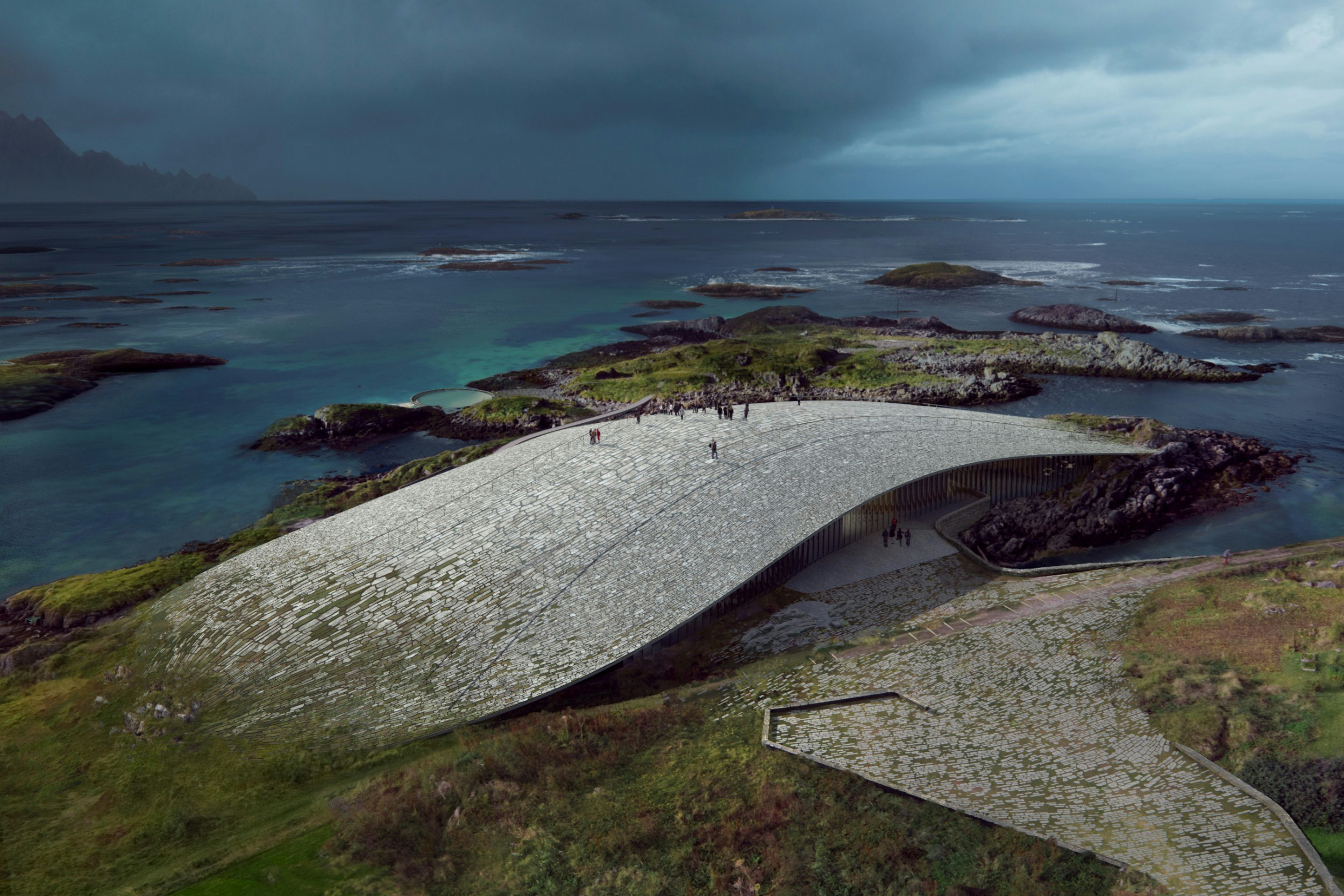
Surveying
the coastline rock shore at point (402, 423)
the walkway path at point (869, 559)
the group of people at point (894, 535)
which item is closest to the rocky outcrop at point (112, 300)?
the coastline rock shore at point (402, 423)

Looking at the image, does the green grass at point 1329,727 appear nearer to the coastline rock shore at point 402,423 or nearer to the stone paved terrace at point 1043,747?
the stone paved terrace at point 1043,747

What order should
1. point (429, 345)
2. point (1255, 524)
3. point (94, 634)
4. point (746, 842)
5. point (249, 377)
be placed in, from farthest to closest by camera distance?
point (429, 345)
point (249, 377)
point (1255, 524)
point (94, 634)
point (746, 842)

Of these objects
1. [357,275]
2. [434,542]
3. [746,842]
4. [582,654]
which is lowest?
[746,842]

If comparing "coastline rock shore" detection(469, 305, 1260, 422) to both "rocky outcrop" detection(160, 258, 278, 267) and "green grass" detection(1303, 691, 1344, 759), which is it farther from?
"rocky outcrop" detection(160, 258, 278, 267)

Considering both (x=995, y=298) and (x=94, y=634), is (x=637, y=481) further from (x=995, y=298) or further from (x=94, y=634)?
(x=995, y=298)

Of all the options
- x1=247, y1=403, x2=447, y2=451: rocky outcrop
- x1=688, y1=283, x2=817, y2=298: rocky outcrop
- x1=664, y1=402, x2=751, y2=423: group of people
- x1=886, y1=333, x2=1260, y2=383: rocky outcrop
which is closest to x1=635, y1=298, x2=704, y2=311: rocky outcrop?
x1=688, y1=283, x2=817, y2=298: rocky outcrop

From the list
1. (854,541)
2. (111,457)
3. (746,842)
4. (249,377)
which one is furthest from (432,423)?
(746,842)
